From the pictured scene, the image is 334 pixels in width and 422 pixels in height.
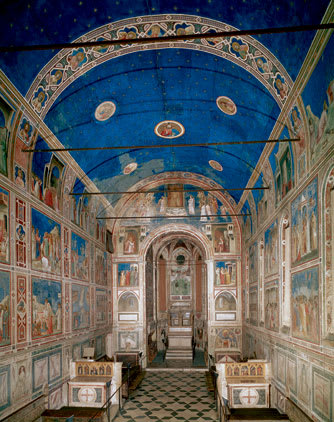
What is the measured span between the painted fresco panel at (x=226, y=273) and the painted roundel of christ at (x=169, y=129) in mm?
9821

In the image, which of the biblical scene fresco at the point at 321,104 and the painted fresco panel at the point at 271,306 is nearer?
the biblical scene fresco at the point at 321,104

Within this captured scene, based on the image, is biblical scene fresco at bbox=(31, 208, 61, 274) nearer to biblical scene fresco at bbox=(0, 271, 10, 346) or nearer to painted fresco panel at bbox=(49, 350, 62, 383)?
biblical scene fresco at bbox=(0, 271, 10, 346)

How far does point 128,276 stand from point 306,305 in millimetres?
15538

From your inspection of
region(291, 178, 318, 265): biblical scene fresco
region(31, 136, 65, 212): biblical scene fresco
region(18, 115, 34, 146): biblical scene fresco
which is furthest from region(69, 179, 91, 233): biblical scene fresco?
region(291, 178, 318, 265): biblical scene fresco

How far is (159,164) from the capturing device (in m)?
21.9

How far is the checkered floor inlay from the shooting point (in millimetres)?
14953

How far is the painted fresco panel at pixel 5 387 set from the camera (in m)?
10.3

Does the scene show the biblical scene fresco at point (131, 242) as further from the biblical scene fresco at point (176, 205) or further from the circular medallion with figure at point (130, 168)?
the circular medallion with figure at point (130, 168)

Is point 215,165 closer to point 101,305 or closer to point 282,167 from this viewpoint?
point 282,167

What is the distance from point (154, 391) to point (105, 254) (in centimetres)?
787

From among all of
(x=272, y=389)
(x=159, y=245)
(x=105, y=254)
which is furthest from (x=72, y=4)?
(x=159, y=245)

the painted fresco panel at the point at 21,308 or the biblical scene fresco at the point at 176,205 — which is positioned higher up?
the biblical scene fresco at the point at 176,205

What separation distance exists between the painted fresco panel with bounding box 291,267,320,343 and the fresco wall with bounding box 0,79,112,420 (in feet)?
25.1

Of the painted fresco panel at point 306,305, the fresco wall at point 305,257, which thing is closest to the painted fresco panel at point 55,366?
the fresco wall at point 305,257
